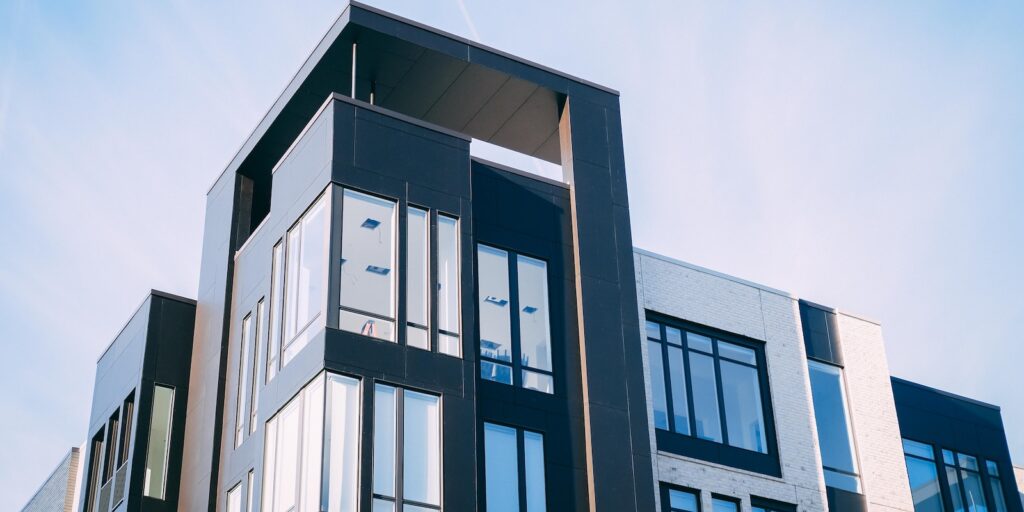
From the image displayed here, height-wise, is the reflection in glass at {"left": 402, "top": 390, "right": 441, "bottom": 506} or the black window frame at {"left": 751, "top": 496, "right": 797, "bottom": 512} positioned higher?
the black window frame at {"left": 751, "top": 496, "right": 797, "bottom": 512}

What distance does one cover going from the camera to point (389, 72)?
3045 centimetres

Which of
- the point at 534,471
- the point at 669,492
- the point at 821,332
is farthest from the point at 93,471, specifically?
the point at 821,332

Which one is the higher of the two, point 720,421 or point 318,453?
point 720,421

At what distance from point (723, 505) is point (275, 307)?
421 inches

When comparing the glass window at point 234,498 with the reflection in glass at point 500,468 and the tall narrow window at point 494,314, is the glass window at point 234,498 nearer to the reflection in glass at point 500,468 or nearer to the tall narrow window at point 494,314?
the reflection in glass at point 500,468

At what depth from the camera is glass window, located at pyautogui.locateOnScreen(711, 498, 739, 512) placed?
99.5 feet

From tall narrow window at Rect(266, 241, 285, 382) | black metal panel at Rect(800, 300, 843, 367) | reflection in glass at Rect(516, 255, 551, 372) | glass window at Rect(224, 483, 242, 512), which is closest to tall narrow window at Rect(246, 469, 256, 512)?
glass window at Rect(224, 483, 242, 512)

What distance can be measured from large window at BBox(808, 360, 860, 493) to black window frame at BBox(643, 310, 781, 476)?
1507mm

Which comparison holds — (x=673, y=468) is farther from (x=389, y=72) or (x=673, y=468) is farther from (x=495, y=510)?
(x=389, y=72)

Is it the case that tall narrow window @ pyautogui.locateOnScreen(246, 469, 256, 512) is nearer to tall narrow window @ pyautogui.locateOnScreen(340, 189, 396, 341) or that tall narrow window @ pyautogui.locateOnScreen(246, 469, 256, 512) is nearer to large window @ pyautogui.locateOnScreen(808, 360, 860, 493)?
tall narrow window @ pyautogui.locateOnScreen(340, 189, 396, 341)

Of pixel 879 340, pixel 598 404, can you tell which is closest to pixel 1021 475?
pixel 879 340

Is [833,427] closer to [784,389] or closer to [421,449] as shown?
[784,389]

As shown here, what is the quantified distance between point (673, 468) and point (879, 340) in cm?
870

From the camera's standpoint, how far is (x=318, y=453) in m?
23.9
